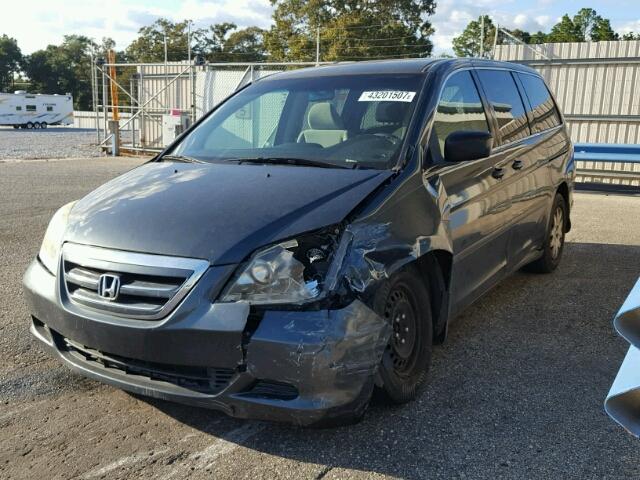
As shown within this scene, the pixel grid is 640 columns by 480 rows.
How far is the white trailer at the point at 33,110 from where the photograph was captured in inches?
1924

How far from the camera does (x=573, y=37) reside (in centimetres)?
6950

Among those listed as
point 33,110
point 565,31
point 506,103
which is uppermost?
point 565,31

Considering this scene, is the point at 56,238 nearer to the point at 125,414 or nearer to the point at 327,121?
the point at 125,414

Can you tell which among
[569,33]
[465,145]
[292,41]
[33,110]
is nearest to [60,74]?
[33,110]

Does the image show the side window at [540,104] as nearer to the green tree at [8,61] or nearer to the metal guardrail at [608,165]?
the metal guardrail at [608,165]

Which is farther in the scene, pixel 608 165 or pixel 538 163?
pixel 608 165

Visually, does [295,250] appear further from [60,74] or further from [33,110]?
[60,74]

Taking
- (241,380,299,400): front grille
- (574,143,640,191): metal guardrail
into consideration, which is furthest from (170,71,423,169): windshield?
(574,143,640,191): metal guardrail

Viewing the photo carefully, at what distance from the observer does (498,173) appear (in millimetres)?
4320

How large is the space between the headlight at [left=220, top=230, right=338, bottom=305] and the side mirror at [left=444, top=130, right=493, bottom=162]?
1.21m

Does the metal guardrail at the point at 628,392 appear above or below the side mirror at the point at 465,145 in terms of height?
below

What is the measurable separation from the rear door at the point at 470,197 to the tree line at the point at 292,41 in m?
22.7

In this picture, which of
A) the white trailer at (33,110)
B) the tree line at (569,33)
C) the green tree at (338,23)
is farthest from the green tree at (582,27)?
the white trailer at (33,110)

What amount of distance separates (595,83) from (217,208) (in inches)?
506
